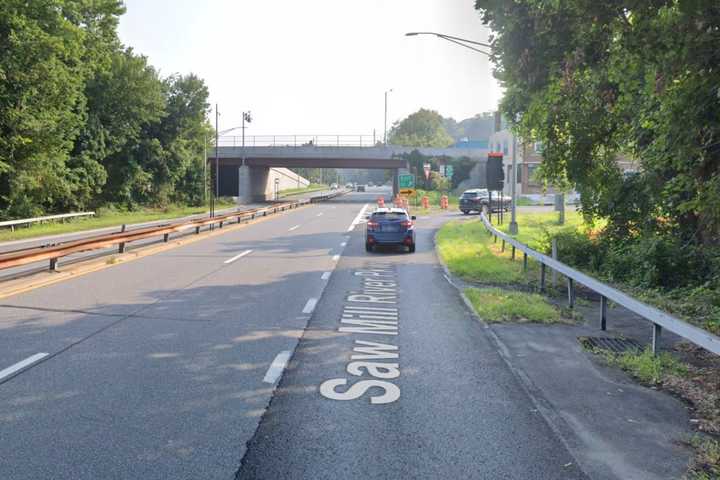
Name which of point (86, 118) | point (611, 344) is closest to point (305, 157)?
point (86, 118)

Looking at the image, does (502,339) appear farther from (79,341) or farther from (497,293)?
(79,341)

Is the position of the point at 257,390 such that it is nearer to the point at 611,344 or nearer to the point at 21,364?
the point at 21,364

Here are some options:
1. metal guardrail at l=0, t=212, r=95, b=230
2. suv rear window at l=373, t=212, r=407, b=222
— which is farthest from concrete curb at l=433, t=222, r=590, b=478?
metal guardrail at l=0, t=212, r=95, b=230

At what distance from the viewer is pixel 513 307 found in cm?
1072

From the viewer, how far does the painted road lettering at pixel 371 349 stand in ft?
20.9

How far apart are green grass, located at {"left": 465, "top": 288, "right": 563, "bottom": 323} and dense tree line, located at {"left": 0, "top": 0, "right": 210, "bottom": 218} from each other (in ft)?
102

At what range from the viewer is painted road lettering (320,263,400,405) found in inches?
251

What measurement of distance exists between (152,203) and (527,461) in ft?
184

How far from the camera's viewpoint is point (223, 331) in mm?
8930

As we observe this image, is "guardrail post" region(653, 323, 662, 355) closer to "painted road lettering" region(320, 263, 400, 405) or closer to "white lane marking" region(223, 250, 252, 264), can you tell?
"painted road lettering" region(320, 263, 400, 405)

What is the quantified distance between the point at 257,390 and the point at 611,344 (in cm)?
489

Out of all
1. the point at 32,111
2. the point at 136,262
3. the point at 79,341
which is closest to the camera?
the point at 79,341

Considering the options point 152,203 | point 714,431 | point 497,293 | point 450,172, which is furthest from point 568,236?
point 450,172

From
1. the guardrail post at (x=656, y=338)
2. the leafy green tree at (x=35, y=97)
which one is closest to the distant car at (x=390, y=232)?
the guardrail post at (x=656, y=338)
